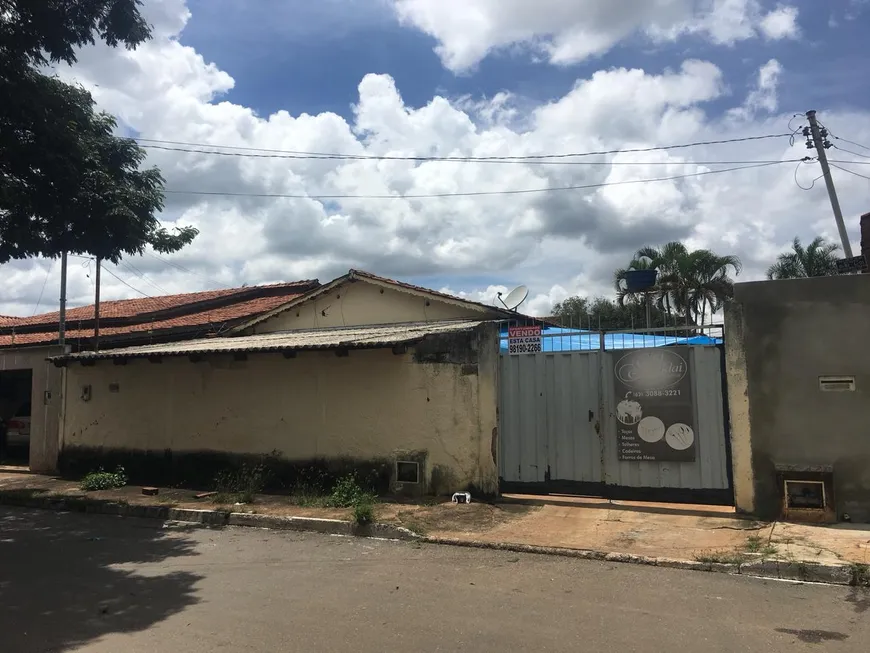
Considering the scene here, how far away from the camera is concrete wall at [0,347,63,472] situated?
13.3m

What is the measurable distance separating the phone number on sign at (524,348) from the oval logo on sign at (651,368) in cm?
115

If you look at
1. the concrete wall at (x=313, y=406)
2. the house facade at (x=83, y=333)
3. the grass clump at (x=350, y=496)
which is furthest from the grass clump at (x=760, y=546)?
the house facade at (x=83, y=333)

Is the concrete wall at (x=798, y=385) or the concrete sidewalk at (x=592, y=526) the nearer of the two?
the concrete sidewalk at (x=592, y=526)

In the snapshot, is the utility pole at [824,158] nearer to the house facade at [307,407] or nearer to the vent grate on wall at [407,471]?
the house facade at [307,407]

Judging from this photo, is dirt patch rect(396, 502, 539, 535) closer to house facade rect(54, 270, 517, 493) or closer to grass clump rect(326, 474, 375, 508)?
house facade rect(54, 270, 517, 493)

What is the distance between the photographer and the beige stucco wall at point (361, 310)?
579 inches

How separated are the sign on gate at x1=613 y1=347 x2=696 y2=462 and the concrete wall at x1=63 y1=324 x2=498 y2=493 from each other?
177 cm

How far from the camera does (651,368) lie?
8211 mm

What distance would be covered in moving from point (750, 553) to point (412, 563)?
333 centimetres

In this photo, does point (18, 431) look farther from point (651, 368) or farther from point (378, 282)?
point (651, 368)

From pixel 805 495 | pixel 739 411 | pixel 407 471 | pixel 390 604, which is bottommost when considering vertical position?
pixel 390 604

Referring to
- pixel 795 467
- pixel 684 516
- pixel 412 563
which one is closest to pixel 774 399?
pixel 795 467

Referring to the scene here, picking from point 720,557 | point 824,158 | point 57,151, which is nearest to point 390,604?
point 720,557

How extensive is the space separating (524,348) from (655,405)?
6.40 ft
